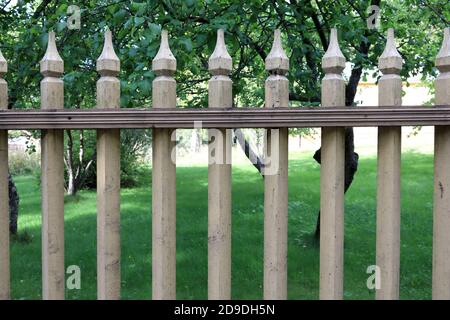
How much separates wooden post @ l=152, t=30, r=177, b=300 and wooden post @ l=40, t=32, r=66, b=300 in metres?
0.41

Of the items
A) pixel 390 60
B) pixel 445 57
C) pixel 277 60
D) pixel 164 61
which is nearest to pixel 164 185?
pixel 164 61

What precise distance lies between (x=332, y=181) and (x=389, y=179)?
0.22m

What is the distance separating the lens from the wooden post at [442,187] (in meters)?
1.79

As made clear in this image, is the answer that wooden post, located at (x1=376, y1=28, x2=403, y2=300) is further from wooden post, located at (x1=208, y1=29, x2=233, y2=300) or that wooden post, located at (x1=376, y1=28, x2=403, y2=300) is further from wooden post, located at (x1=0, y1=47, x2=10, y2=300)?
wooden post, located at (x1=0, y1=47, x2=10, y2=300)

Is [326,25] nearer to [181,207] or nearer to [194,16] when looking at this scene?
[194,16]

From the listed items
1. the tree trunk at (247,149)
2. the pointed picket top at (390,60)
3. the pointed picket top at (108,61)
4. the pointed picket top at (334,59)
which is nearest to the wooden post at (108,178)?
the pointed picket top at (108,61)

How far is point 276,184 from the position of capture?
1.86 m

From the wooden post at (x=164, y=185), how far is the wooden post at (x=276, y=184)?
15.2 inches

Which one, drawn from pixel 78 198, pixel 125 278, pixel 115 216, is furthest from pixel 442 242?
pixel 78 198

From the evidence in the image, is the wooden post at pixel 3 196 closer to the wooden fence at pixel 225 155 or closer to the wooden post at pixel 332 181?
the wooden fence at pixel 225 155

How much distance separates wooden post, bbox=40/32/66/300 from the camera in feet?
6.26

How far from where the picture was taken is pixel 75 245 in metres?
5.49

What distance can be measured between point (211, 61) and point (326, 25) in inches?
104

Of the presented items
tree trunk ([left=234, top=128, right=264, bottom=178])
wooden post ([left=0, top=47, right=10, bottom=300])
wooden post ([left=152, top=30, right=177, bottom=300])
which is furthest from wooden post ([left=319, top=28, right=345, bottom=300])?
tree trunk ([left=234, top=128, right=264, bottom=178])
